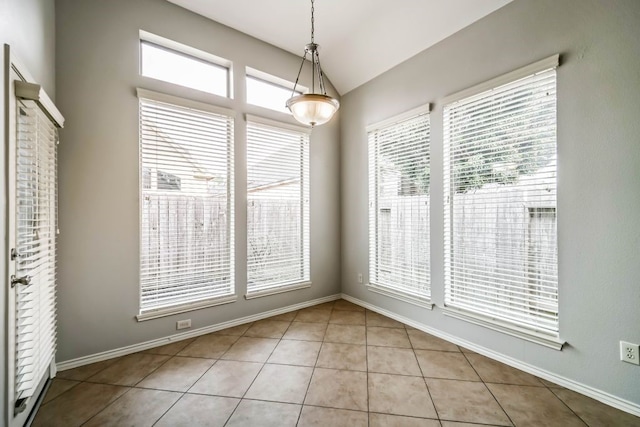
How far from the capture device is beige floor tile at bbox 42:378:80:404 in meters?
1.89

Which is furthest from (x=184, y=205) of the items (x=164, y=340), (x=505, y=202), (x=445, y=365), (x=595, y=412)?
(x=595, y=412)

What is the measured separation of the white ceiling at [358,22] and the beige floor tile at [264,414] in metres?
3.52

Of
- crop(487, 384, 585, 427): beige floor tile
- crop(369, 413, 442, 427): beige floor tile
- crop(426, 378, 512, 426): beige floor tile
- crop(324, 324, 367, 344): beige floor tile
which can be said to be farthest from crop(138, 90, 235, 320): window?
crop(487, 384, 585, 427): beige floor tile

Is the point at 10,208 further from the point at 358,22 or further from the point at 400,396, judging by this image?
the point at 358,22

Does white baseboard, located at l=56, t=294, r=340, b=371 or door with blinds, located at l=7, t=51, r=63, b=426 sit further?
white baseboard, located at l=56, t=294, r=340, b=371

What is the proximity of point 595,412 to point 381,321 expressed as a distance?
5.96 feet

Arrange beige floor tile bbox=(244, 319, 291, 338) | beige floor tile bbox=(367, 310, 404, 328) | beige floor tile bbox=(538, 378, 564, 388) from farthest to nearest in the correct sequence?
beige floor tile bbox=(367, 310, 404, 328) < beige floor tile bbox=(244, 319, 291, 338) < beige floor tile bbox=(538, 378, 564, 388)

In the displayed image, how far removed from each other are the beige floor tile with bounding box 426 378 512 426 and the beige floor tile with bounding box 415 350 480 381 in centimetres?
8

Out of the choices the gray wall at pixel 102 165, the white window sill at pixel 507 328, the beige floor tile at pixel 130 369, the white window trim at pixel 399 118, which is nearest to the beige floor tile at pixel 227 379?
the beige floor tile at pixel 130 369

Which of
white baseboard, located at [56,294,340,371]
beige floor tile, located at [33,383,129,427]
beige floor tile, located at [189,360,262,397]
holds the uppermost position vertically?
white baseboard, located at [56,294,340,371]

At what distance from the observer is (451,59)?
272 centimetres

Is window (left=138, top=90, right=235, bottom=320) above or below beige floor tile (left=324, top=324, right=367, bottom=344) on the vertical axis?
above

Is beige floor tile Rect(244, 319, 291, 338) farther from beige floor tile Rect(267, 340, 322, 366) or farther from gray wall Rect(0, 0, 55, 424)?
gray wall Rect(0, 0, 55, 424)

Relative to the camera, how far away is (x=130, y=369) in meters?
2.23
